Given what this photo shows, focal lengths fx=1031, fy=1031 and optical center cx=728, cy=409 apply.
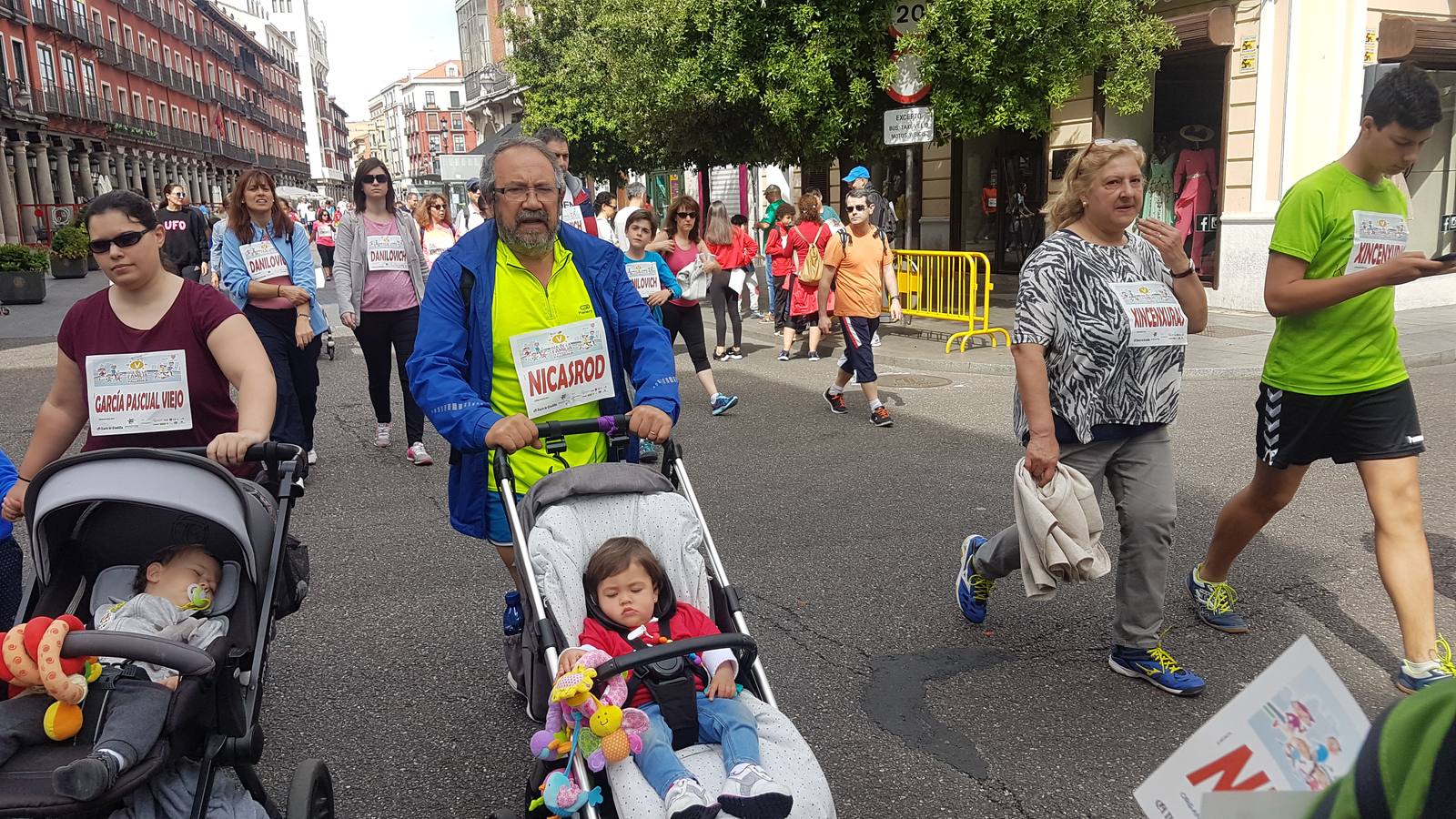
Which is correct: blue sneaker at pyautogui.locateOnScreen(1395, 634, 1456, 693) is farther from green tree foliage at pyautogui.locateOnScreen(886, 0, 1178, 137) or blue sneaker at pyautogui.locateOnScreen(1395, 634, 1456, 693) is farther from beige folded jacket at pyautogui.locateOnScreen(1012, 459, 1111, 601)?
green tree foliage at pyautogui.locateOnScreen(886, 0, 1178, 137)

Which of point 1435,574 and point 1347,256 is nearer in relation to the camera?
point 1347,256

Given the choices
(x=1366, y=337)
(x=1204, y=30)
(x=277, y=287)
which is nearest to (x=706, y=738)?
(x=1366, y=337)

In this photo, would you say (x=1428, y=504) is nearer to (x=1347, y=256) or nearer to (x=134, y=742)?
(x=1347, y=256)

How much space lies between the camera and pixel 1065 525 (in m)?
3.65

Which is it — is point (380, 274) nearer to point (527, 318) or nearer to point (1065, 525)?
point (527, 318)

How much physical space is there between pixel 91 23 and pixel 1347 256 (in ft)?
211

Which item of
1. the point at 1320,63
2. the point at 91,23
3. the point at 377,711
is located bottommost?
the point at 377,711

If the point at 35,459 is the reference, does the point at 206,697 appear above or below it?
below

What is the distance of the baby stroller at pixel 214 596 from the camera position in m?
2.21

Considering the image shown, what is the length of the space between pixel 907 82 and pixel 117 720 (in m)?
11.6

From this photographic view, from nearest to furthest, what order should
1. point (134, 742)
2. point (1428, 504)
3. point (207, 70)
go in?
point (134, 742)
point (1428, 504)
point (207, 70)

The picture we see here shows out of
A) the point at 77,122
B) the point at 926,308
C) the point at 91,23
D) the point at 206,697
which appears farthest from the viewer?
the point at 91,23

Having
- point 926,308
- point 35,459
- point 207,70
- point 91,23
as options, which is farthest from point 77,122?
point 35,459

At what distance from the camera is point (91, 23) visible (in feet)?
176
